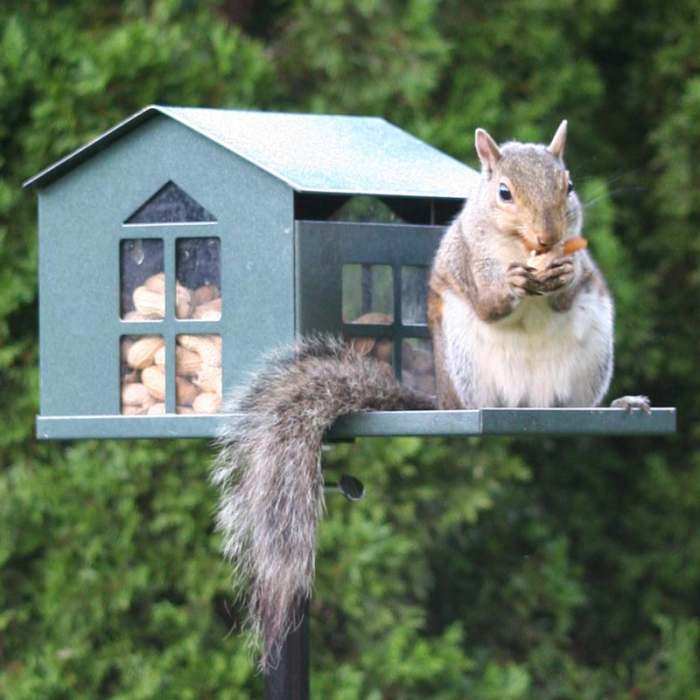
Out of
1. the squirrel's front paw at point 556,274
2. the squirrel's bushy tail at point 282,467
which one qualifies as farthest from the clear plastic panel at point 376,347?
the squirrel's front paw at point 556,274

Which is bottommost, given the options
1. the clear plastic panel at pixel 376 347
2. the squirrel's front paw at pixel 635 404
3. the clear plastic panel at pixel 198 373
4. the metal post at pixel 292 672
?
the metal post at pixel 292 672

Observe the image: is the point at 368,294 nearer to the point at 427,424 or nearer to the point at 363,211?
the point at 363,211

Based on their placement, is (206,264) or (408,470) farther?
(408,470)

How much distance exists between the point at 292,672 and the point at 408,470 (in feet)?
4.17

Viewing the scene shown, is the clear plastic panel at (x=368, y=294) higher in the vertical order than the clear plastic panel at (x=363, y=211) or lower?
lower

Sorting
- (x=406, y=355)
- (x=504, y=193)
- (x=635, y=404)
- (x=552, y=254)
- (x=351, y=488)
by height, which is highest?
(x=504, y=193)

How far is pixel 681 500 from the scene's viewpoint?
14.5ft

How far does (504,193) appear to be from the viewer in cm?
235

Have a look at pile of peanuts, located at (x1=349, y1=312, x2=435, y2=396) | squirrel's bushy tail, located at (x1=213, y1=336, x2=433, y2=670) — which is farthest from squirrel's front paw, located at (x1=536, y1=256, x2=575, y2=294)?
pile of peanuts, located at (x1=349, y1=312, x2=435, y2=396)

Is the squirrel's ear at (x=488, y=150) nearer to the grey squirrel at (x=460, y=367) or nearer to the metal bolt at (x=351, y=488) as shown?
the grey squirrel at (x=460, y=367)

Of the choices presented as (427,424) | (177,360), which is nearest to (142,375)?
(177,360)

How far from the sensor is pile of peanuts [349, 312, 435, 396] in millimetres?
2627

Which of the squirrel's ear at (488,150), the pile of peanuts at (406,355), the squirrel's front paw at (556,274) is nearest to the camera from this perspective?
the squirrel's front paw at (556,274)

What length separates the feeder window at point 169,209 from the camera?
8.35ft
